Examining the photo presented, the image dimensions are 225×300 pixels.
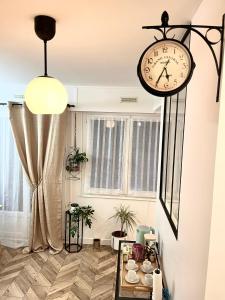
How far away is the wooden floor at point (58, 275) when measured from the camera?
2.89 meters

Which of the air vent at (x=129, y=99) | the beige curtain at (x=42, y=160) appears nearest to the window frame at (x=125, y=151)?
the air vent at (x=129, y=99)

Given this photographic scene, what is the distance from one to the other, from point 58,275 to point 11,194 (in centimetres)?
156

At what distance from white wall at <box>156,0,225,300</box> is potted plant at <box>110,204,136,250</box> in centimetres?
236

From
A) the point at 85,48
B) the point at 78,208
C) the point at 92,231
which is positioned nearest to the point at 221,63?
the point at 85,48

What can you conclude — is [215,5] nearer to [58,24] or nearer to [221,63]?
[221,63]

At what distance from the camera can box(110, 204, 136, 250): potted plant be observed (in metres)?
3.91

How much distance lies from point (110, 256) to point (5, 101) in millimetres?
2956

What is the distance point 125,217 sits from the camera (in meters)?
3.93

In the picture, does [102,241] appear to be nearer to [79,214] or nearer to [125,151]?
[79,214]

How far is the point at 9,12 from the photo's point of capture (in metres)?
1.51

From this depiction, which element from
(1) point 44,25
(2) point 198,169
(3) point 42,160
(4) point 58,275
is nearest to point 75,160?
(3) point 42,160

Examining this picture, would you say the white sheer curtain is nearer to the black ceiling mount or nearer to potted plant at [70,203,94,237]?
potted plant at [70,203,94,237]

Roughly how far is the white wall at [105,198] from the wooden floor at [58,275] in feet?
1.17

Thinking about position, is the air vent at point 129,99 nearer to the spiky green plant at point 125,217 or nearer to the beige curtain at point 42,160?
the beige curtain at point 42,160
